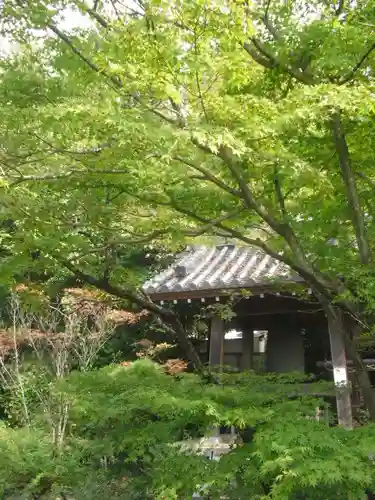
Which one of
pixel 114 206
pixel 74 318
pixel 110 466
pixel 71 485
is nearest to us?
pixel 114 206

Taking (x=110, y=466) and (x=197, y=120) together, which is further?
(x=110, y=466)

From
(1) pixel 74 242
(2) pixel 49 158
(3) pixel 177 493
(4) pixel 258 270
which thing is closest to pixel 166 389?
(3) pixel 177 493

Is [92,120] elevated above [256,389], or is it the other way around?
[92,120]

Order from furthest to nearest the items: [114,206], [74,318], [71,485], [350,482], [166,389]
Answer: [74,318] → [71,485] → [114,206] → [166,389] → [350,482]

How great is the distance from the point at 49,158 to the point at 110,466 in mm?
4001

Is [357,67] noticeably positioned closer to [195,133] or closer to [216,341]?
[195,133]

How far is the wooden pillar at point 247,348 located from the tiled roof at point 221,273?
4.64 ft

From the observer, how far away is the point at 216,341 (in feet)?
28.5

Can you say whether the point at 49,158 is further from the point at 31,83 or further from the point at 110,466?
the point at 110,466

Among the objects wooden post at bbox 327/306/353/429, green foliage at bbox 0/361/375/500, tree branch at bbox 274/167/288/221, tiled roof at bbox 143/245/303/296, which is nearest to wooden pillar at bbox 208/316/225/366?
tiled roof at bbox 143/245/303/296

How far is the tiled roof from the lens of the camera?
7.44 m

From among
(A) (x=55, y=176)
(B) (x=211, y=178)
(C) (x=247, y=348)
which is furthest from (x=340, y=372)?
(A) (x=55, y=176)

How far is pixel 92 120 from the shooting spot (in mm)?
2914

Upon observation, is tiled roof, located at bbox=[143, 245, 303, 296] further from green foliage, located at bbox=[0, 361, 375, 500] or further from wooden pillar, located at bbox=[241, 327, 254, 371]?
green foliage, located at bbox=[0, 361, 375, 500]
